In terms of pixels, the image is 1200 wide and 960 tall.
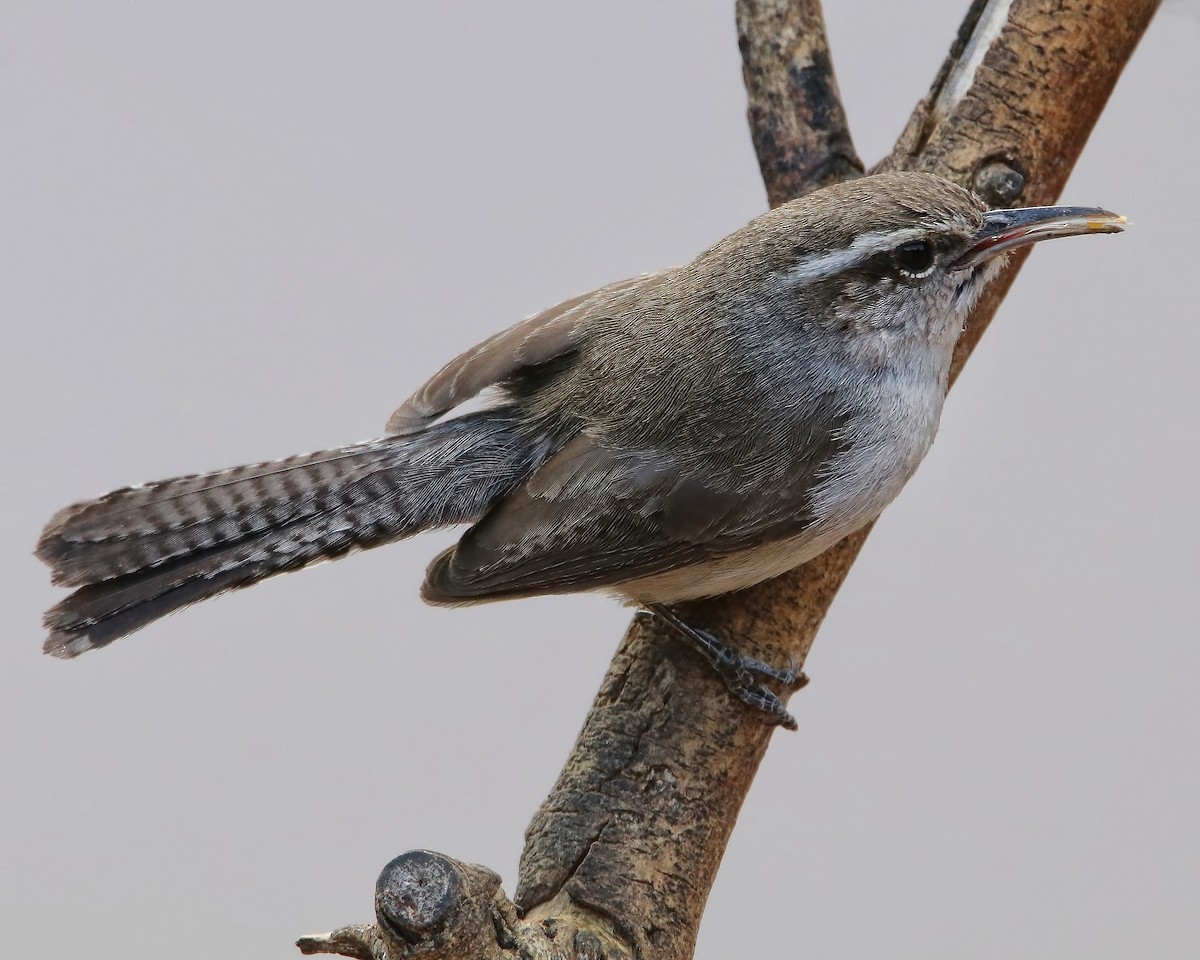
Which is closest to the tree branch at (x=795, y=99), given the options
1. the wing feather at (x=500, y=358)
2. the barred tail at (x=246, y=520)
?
the wing feather at (x=500, y=358)

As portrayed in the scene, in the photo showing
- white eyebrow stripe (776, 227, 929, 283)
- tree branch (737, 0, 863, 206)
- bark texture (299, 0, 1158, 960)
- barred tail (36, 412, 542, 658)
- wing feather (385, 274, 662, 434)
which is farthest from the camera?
tree branch (737, 0, 863, 206)

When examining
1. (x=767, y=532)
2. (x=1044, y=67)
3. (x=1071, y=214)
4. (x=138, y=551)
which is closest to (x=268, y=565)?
(x=138, y=551)

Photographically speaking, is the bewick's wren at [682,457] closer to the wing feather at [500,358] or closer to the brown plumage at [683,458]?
the brown plumage at [683,458]

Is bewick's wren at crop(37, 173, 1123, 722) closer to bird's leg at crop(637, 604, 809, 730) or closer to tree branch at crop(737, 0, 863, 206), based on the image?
bird's leg at crop(637, 604, 809, 730)

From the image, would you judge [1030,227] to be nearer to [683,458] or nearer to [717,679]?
[683,458]

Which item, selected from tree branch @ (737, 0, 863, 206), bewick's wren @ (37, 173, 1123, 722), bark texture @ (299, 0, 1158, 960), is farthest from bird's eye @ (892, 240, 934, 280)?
tree branch @ (737, 0, 863, 206)

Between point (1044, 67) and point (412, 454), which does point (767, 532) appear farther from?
point (1044, 67)
